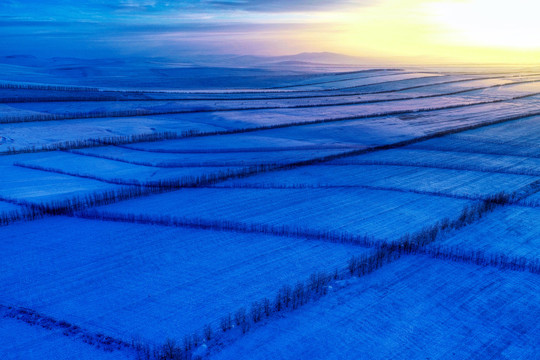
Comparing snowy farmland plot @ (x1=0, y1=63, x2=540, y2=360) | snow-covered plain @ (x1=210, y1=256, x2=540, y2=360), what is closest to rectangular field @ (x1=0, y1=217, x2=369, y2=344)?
snowy farmland plot @ (x1=0, y1=63, x2=540, y2=360)

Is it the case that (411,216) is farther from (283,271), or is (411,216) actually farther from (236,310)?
(236,310)

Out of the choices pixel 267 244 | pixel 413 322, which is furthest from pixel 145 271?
pixel 413 322

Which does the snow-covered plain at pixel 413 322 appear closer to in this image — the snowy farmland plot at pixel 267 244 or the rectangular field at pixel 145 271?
the snowy farmland plot at pixel 267 244

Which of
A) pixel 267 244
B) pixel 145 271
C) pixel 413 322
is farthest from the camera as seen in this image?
pixel 267 244

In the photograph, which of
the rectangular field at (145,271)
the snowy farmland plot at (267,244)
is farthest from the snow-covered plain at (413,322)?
the rectangular field at (145,271)

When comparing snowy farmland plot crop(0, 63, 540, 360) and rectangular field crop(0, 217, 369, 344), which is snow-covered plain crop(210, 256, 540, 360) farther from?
rectangular field crop(0, 217, 369, 344)

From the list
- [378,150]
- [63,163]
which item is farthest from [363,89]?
[63,163]

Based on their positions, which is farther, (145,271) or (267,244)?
(267,244)

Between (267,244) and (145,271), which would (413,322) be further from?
(145,271)
